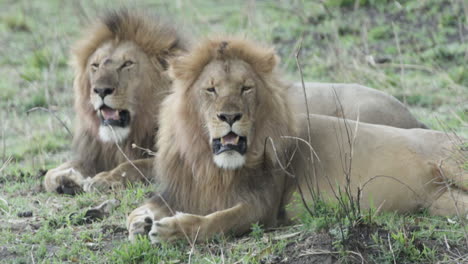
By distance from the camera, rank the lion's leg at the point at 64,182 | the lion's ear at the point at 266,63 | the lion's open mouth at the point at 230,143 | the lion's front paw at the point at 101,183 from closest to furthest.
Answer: the lion's open mouth at the point at 230,143 < the lion's ear at the point at 266,63 < the lion's front paw at the point at 101,183 < the lion's leg at the point at 64,182

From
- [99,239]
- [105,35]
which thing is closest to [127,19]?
[105,35]

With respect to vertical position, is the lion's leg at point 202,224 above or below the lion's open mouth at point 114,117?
below

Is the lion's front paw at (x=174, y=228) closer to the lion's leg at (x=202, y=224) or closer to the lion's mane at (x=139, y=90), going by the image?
the lion's leg at (x=202, y=224)

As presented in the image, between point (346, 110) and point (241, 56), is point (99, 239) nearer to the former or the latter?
point (241, 56)

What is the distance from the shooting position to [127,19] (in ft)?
18.6

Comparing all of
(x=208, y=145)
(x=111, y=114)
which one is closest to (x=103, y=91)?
(x=111, y=114)

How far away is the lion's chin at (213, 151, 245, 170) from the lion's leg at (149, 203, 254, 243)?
0.22 meters

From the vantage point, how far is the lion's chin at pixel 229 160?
4.10 meters

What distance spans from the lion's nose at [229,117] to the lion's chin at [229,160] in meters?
0.18

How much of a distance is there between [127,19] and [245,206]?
206 centimetres

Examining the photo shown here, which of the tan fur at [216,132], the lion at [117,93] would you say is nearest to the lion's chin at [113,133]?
the lion at [117,93]

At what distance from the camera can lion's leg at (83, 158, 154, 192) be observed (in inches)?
206

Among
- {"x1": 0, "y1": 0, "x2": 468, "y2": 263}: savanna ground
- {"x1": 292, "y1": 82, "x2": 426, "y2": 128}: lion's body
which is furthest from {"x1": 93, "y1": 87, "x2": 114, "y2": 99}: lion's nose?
{"x1": 292, "y1": 82, "x2": 426, "y2": 128}: lion's body

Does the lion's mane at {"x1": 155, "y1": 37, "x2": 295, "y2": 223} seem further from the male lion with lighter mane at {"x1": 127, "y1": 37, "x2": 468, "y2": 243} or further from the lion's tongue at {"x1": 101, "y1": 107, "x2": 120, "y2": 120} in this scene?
the lion's tongue at {"x1": 101, "y1": 107, "x2": 120, "y2": 120}
